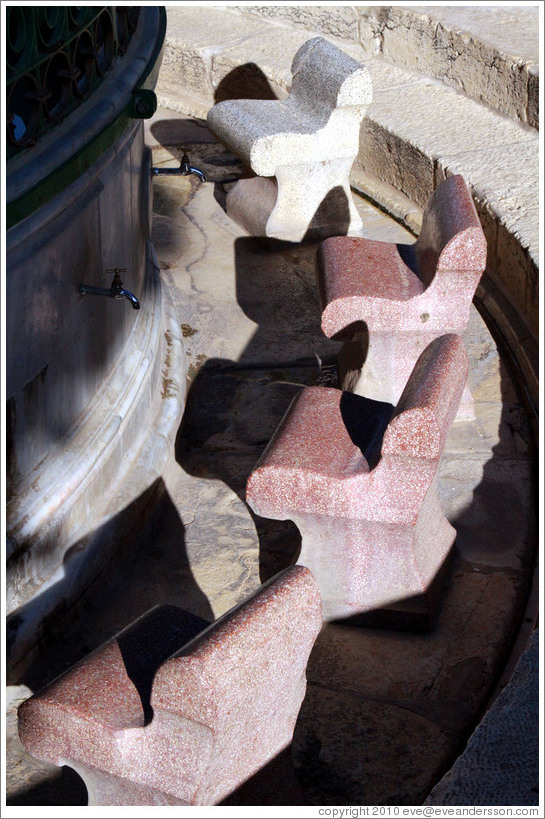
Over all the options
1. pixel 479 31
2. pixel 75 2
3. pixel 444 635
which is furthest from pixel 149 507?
pixel 479 31

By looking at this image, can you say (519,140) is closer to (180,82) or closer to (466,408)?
(466,408)

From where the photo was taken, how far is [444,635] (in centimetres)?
279

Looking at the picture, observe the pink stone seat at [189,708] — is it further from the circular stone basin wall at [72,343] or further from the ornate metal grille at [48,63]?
the ornate metal grille at [48,63]

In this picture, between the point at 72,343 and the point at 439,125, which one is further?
the point at 439,125

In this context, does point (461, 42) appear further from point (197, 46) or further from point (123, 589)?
point (123, 589)

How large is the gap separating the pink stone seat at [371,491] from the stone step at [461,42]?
2.60m

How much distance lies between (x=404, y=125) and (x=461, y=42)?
0.59m

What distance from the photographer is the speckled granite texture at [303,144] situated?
456 cm

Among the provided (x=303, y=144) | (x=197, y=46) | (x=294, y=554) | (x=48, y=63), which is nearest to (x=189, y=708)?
(x=294, y=554)

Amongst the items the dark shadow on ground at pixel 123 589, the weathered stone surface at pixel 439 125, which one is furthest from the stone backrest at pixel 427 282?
the dark shadow on ground at pixel 123 589

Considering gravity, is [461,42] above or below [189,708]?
above

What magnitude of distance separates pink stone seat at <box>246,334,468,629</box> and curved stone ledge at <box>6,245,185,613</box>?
0.50 meters

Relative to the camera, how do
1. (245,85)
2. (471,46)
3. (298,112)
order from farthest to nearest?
(245,85) → (471,46) → (298,112)

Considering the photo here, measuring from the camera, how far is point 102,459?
2926 millimetres
